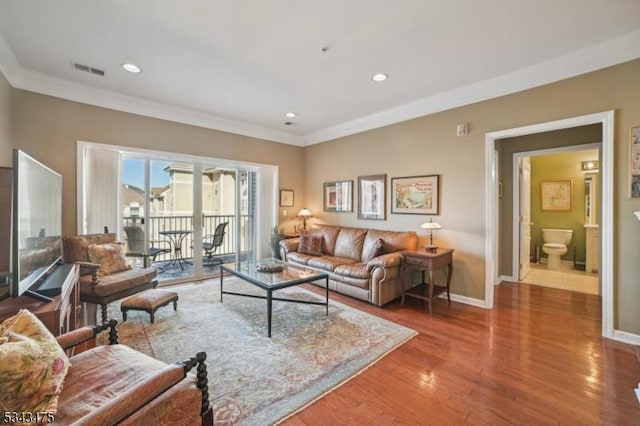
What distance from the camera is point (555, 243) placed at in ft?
19.5

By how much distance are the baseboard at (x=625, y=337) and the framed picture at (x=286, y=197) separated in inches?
200

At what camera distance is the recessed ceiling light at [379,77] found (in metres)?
3.28

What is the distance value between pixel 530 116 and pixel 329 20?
260 centimetres

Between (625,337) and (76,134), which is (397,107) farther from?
(76,134)

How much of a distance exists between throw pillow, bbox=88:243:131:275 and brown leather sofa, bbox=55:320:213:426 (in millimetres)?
2235

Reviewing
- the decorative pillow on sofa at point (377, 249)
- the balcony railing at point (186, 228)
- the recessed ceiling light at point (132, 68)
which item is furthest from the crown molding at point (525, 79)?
the recessed ceiling light at point (132, 68)

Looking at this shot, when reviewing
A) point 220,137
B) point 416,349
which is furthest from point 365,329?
point 220,137

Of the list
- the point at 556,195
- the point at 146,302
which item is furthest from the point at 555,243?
the point at 146,302

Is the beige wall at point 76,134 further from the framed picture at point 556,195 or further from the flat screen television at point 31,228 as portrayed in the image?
the framed picture at point 556,195

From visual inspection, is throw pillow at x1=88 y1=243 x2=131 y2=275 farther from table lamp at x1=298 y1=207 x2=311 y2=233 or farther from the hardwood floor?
table lamp at x1=298 y1=207 x2=311 y2=233

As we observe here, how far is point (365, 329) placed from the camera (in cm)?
295

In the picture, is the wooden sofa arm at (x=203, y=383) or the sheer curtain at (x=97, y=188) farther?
the sheer curtain at (x=97, y=188)

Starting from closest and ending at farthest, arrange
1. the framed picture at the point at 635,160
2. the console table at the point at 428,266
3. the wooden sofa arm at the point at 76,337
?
the wooden sofa arm at the point at 76,337, the framed picture at the point at 635,160, the console table at the point at 428,266

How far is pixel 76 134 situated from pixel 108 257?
68.4 inches
